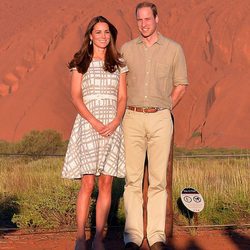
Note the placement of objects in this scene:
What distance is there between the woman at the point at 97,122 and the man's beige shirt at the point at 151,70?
0.17 meters

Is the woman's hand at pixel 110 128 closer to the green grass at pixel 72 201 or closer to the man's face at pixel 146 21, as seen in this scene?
the man's face at pixel 146 21

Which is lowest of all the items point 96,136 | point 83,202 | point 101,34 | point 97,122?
point 83,202

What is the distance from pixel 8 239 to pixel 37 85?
41834mm

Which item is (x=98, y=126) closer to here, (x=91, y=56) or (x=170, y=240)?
(x=91, y=56)

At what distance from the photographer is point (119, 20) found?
55.1m

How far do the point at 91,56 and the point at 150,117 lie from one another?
2.48 ft

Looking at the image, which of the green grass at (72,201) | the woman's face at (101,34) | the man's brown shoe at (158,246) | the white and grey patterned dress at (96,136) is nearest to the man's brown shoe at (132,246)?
the man's brown shoe at (158,246)

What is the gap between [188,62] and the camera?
49281 millimetres

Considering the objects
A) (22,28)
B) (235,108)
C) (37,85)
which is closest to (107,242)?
(235,108)

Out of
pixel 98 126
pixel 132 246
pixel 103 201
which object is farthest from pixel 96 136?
pixel 132 246

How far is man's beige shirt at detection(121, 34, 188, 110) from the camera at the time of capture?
19.8ft

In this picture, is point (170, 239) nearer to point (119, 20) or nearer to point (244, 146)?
point (244, 146)

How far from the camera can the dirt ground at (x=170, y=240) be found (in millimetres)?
6960

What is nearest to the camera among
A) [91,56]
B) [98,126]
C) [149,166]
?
[98,126]
